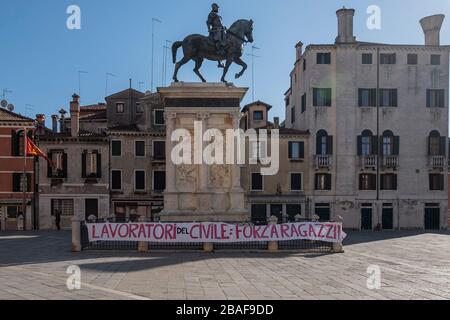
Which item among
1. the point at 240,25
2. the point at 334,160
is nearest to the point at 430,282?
the point at 240,25

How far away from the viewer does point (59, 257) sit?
20438 mm

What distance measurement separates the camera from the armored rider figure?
83.1 ft

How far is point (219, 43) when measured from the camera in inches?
998

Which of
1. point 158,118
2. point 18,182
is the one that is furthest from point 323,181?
point 18,182

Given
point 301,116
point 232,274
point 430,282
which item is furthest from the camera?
point 301,116

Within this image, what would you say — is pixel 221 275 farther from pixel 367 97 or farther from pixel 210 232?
pixel 367 97

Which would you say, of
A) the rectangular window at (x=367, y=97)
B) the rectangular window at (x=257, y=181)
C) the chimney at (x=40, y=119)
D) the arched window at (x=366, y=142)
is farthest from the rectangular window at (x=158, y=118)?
the arched window at (x=366, y=142)

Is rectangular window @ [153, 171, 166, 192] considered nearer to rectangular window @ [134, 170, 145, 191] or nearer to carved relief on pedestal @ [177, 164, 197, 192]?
rectangular window @ [134, 170, 145, 191]

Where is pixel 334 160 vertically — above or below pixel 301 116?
below

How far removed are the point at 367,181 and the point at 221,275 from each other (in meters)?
32.6

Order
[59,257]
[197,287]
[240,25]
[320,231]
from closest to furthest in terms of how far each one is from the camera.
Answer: [197,287] < [59,257] < [320,231] < [240,25]
